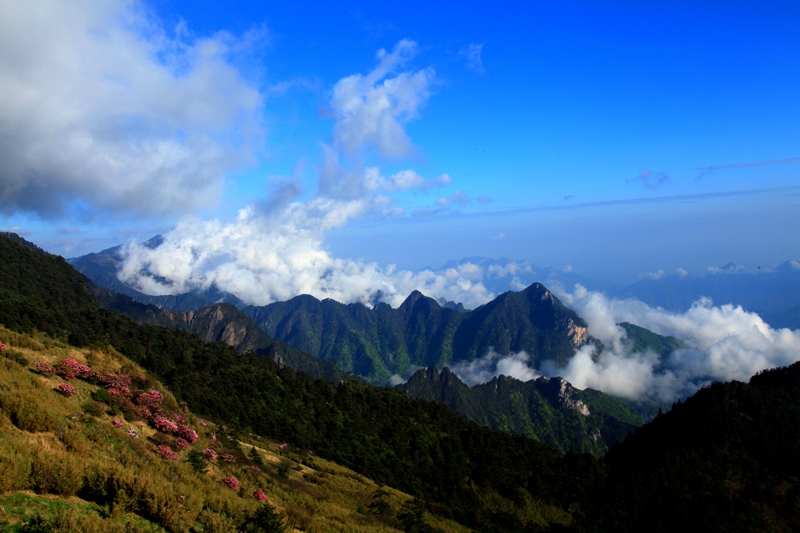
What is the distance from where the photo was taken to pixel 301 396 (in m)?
97.4

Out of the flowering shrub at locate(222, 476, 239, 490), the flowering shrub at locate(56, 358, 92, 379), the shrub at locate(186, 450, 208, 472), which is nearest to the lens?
the shrub at locate(186, 450, 208, 472)

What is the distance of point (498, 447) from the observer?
9106 centimetres

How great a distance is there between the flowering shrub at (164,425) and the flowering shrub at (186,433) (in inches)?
9.4

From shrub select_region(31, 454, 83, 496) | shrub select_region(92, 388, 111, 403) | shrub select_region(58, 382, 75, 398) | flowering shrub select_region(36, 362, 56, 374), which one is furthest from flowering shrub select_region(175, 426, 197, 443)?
shrub select_region(31, 454, 83, 496)

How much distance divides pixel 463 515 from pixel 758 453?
8725 centimetres

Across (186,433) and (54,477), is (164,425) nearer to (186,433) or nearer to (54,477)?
(186,433)

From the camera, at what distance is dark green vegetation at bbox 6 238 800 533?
216ft

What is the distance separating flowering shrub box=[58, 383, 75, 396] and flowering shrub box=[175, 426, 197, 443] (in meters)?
6.46

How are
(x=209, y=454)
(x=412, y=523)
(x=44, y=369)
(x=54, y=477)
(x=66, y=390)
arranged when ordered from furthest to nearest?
(x=412, y=523) → (x=209, y=454) → (x=44, y=369) → (x=66, y=390) → (x=54, y=477)

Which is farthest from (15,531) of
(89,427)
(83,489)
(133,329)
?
(133,329)

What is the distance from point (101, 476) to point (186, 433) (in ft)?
42.3

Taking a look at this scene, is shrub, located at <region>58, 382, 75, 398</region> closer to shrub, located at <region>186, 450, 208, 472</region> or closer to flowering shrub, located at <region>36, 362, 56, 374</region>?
flowering shrub, located at <region>36, 362, 56, 374</region>

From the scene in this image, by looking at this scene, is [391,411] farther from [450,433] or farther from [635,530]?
[635,530]

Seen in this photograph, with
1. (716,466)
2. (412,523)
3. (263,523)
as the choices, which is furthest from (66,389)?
(716,466)
